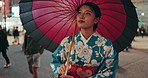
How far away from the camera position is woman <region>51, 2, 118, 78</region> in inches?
78.2

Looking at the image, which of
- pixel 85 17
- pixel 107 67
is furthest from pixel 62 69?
pixel 85 17

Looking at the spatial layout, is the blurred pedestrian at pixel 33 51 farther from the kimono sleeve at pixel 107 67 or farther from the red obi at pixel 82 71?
the kimono sleeve at pixel 107 67

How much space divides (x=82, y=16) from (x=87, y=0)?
0.23 meters

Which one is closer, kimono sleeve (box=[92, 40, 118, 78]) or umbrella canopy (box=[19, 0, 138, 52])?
kimono sleeve (box=[92, 40, 118, 78])

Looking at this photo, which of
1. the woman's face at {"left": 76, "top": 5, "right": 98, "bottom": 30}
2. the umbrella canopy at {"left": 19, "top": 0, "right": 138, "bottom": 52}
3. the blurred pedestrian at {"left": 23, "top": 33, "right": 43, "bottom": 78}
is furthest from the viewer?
the blurred pedestrian at {"left": 23, "top": 33, "right": 43, "bottom": 78}

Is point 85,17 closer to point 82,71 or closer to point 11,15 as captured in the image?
point 82,71

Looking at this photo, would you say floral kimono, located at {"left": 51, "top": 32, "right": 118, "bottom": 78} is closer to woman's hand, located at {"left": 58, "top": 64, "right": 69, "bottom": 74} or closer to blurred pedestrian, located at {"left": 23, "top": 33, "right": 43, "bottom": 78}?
woman's hand, located at {"left": 58, "top": 64, "right": 69, "bottom": 74}

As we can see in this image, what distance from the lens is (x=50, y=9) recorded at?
238 centimetres

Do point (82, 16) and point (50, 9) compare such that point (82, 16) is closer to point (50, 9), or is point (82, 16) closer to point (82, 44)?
point (82, 44)

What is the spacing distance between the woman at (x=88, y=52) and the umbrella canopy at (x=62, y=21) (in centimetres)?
22

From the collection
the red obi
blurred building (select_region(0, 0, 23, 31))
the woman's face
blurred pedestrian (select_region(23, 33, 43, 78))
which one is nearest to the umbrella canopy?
the woman's face

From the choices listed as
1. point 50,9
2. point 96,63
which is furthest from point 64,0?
point 96,63

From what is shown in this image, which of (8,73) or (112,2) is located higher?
(112,2)

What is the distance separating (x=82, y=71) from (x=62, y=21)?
0.75m
